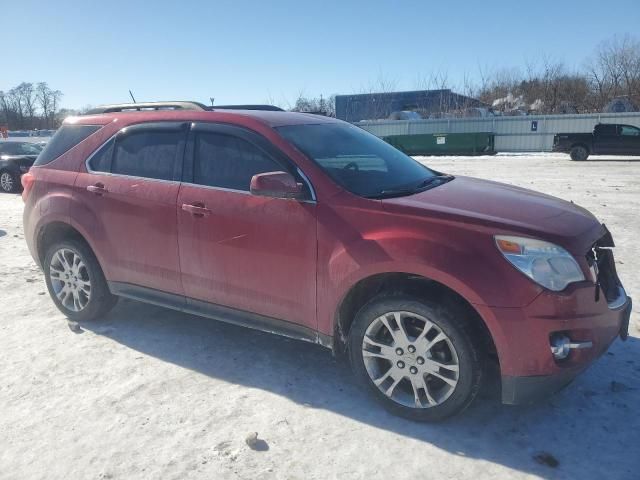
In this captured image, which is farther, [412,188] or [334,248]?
[412,188]

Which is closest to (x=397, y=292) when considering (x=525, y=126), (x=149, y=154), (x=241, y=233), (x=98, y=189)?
(x=241, y=233)

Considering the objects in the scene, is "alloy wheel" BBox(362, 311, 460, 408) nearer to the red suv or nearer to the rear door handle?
the red suv

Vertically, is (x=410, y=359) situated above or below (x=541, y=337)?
below

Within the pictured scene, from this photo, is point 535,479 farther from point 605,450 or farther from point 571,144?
point 571,144

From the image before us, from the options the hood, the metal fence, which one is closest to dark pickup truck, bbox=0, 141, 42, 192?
the hood

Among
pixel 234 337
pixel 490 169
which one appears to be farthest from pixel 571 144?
pixel 234 337

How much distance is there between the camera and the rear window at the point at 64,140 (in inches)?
178

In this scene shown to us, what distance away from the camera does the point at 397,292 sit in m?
2.99

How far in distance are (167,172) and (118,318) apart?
1.62 meters

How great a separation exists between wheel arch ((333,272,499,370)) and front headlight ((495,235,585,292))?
34cm

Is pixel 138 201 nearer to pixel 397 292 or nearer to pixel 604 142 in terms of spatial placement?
pixel 397 292

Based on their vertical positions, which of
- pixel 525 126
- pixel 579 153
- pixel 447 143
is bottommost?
pixel 579 153

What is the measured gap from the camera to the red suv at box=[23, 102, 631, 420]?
2740mm

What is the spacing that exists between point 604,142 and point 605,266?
2328cm
